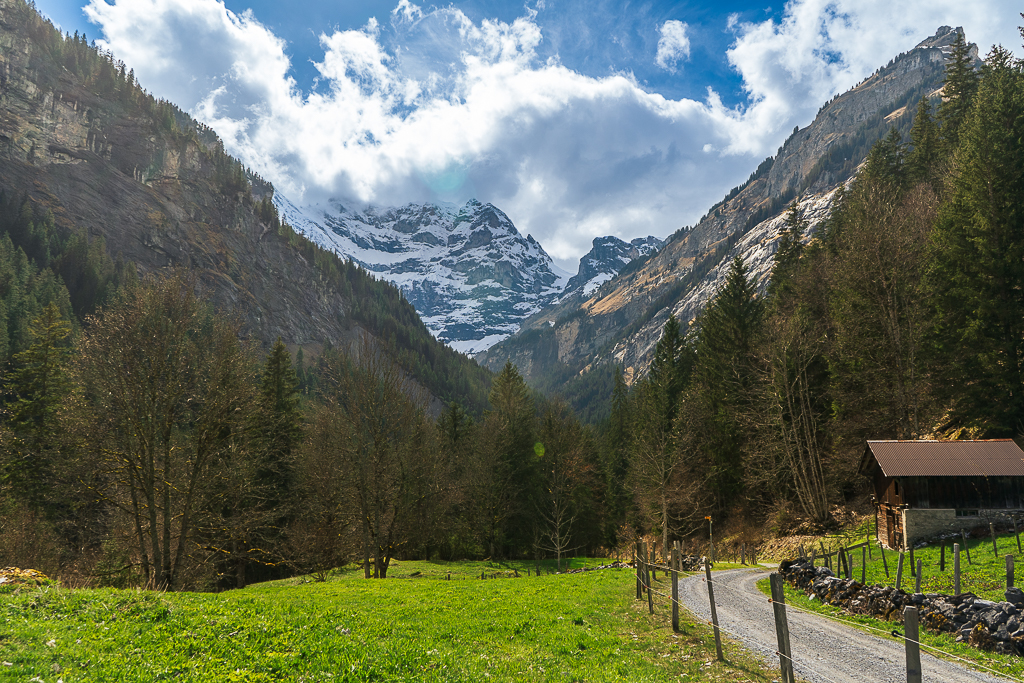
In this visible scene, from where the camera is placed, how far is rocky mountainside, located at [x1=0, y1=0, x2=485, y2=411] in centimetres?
12550

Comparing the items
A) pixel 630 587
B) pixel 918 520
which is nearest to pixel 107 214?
pixel 630 587

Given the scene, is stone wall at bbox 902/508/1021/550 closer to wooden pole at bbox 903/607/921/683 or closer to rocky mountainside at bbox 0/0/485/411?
wooden pole at bbox 903/607/921/683

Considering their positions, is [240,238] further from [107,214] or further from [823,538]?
[823,538]

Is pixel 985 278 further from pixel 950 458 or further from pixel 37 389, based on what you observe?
pixel 37 389

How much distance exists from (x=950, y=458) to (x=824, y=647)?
65.8 ft

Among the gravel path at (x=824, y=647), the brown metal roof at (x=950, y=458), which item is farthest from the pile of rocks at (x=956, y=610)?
the brown metal roof at (x=950, y=458)

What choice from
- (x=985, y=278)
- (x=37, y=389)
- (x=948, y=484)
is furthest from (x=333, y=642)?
(x=37, y=389)

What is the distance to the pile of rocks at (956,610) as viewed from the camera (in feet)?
34.7

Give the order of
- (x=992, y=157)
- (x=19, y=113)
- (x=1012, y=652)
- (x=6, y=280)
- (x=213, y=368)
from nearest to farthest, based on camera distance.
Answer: (x=1012, y=652) < (x=213, y=368) < (x=992, y=157) < (x=6, y=280) < (x=19, y=113)

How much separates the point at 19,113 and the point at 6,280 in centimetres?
8060

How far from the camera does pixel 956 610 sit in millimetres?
11859

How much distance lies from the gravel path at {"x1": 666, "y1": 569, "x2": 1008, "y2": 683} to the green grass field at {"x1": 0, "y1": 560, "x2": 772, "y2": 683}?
3.57ft

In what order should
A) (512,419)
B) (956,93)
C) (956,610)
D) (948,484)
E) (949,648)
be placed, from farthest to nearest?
1. (956,93)
2. (512,419)
3. (948,484)
4. (956,610)
5. (949,648)

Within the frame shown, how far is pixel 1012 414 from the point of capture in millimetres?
26234
